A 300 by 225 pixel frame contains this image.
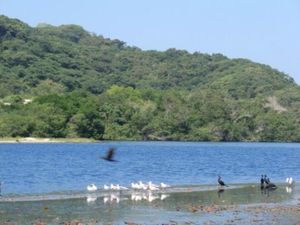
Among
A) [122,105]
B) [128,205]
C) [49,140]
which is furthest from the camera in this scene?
[122,105]

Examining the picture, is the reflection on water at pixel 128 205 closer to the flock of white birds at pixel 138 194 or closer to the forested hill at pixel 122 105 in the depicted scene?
the flock of white birds at pixel 138 194

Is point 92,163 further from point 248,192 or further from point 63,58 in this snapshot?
point 63,58

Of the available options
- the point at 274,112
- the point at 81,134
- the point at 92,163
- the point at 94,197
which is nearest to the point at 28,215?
the point at 94,197

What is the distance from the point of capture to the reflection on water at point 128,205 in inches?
1078

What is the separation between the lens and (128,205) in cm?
3225

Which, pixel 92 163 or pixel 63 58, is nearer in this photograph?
pixel 92 163

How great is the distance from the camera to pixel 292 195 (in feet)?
127

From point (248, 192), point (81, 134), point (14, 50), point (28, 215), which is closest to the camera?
point (28, 215)

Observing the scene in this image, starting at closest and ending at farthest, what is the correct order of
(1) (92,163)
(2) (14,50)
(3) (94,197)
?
1. (3) (94,197)
2. (1) (92,163)
3. (2) (14,50)

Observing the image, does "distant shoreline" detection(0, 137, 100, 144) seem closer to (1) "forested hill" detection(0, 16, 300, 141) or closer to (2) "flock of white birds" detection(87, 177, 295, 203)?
(1) "forested hill" detection(0, 16, 300, 141)

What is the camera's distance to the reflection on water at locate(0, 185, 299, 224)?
89.8 feet

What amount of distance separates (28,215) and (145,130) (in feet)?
385

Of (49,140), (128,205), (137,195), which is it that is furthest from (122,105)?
(128,205)

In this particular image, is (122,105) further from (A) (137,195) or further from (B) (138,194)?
(A) (137,195)
